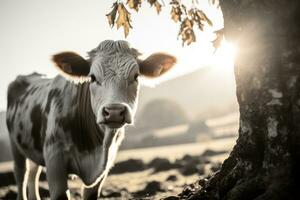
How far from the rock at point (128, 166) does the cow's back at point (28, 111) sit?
5380 millimetres

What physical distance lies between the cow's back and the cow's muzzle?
4.53 ft

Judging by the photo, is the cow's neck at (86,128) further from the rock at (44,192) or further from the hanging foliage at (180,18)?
the rock at (44,192)

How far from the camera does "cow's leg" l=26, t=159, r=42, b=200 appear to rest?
23.0 ft

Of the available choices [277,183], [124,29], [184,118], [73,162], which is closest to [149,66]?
[124,29]

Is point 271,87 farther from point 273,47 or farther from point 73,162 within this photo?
point 73,162

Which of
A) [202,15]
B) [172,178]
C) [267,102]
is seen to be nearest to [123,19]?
[202,15]

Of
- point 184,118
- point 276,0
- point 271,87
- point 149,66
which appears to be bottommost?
point 184,118

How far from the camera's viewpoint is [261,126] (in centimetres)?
339

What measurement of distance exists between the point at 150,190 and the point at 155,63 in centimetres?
378

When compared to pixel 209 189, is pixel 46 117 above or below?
above

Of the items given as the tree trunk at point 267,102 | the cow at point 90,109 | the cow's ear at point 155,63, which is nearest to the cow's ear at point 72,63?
the cow at point 90,109

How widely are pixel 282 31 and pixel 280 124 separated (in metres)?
0.75

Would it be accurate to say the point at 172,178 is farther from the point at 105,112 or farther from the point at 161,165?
the point at 105,112

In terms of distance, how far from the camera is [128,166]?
1262 cm
